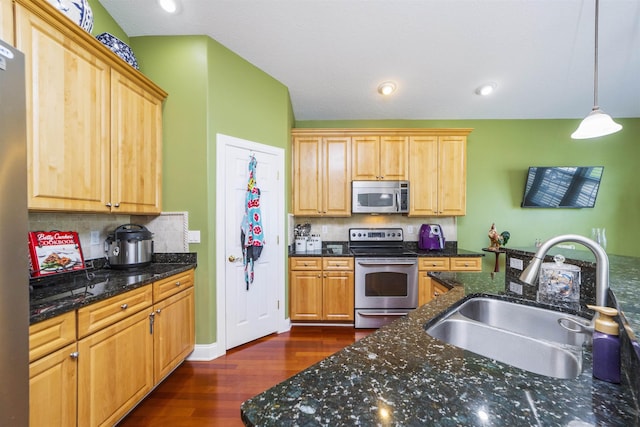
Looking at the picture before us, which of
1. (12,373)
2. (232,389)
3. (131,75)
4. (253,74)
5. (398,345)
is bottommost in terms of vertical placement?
(232,389)

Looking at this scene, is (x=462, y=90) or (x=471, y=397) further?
(x=462, y=90)

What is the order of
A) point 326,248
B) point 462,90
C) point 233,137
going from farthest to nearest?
point 326,248, point 462,90, point 233,137

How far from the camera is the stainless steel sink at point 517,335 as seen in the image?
84 cm

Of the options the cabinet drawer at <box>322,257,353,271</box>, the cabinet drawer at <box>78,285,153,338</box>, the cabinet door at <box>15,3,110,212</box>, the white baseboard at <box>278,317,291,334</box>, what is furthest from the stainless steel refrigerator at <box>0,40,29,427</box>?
the cabinet drawer at <box>322,257,353,271</box>

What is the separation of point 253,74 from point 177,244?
1.90 metres

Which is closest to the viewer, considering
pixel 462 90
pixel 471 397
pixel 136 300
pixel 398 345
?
pixel 471 397

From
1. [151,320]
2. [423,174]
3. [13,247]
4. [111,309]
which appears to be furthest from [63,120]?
[423,174]

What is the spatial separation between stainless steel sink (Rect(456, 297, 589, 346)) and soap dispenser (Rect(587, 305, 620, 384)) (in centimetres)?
33

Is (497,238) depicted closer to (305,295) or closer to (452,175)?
(452,175)

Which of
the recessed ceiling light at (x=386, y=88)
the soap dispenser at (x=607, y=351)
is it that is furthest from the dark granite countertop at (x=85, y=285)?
the recessed ceiling light at (x=386, y=88)

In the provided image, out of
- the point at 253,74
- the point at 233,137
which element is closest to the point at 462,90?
the point at 253,74

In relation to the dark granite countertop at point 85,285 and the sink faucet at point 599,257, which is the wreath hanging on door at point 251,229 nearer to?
the dark granite countertop at point 85,285

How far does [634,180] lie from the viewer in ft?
11.4

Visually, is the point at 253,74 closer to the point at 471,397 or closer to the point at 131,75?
the point at 131,75
